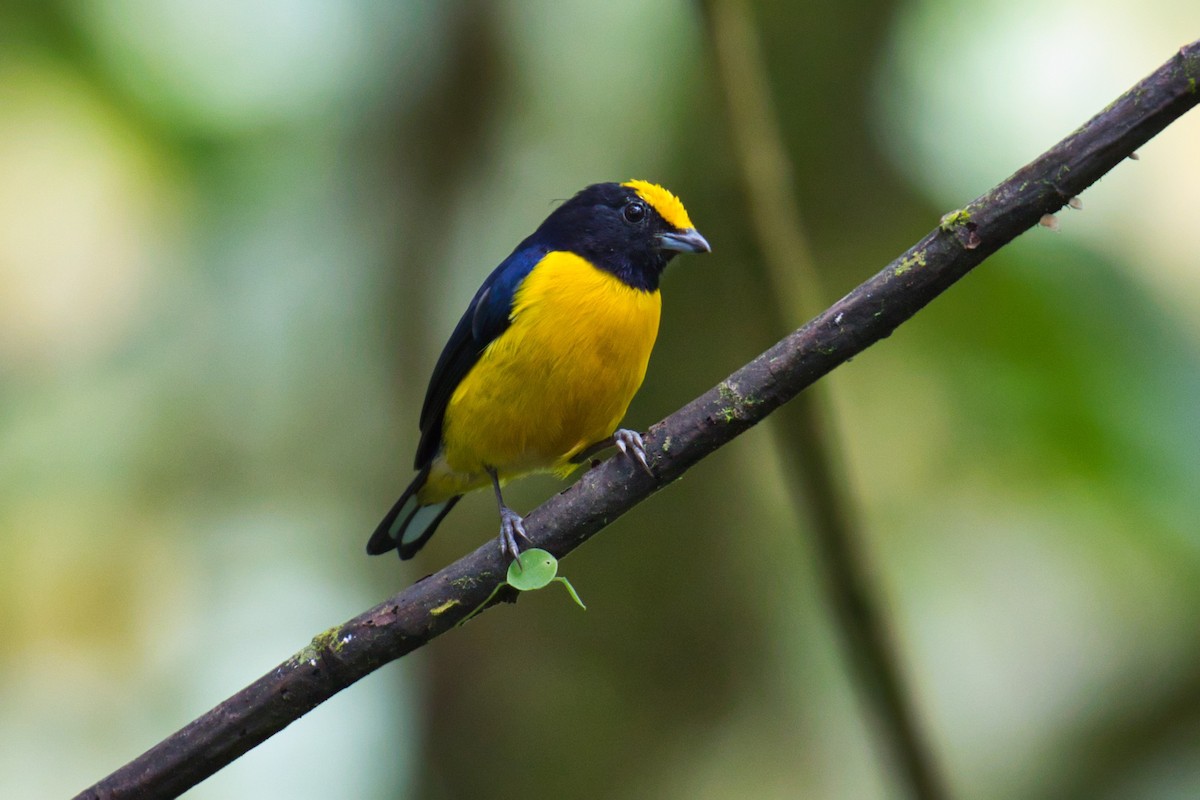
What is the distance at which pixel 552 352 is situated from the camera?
11.3ft

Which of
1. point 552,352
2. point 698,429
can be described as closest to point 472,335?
point 552,352

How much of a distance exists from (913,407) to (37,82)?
4.32m

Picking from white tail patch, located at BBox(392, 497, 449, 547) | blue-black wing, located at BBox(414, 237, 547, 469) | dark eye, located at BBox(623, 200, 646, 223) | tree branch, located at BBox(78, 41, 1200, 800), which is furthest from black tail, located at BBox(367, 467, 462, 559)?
tree branch, located at BBox(78, 41, 1200, 800)

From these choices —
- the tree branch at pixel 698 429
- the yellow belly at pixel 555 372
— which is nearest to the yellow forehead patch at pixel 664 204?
the yellow belly at pixel 555 372

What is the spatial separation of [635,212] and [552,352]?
0.76 metres

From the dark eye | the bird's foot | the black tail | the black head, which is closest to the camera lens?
the bird's foot

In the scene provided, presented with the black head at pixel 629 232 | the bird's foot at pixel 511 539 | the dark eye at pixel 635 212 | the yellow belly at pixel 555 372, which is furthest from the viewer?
the dark eye at pixel 635 212

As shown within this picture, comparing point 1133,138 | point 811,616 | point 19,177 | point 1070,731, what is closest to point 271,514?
point 19,177

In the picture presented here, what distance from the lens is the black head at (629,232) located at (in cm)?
379

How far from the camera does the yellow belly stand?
3.44m

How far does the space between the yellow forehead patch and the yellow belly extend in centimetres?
32

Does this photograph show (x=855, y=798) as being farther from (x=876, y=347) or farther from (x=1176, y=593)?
(x=876, y=347)

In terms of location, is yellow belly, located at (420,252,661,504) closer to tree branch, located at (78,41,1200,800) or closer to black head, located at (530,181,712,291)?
black head, located at (530,181,712,291)

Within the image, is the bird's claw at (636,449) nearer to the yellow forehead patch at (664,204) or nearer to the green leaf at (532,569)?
the green leaf at (532,569)
